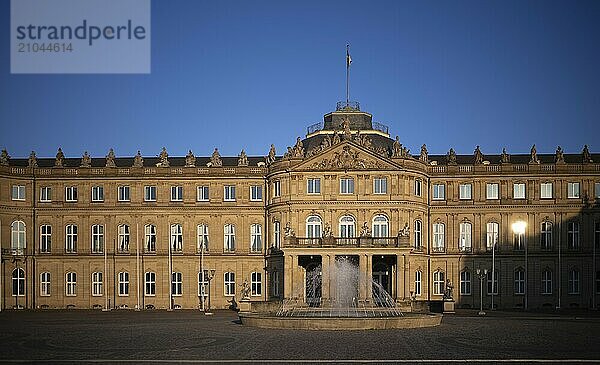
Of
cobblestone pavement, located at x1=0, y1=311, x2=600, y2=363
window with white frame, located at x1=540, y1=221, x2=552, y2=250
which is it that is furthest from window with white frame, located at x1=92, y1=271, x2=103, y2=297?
window with white frame, located at x1=540, y1=221, x2=552, y2=250

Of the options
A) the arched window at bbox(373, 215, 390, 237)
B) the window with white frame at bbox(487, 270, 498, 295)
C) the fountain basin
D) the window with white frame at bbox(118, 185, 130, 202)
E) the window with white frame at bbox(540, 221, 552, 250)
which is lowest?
the window with white frame at bbox(487, 270, 498, 295)

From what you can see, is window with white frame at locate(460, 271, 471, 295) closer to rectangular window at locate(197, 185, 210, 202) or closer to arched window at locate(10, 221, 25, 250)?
rectangular window at locate(197, 185, 210, 202)

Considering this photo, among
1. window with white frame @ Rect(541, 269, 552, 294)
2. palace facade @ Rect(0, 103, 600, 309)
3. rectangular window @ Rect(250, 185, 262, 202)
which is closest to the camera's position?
palace facade @ Rect(0, 103, 600, 309)

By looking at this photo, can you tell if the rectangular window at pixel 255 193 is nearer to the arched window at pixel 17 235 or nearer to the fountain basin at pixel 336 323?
the arched window at pixel 17 235

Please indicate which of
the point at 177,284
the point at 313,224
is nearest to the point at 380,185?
the point at 313,224

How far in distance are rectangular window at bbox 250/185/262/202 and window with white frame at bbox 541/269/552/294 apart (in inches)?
1125

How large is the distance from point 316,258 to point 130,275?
1985cm

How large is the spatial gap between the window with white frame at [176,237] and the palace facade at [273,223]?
7.9 inches

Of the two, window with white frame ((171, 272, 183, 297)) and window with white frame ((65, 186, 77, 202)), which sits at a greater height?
window with white frame ((65, 186, 77, 202))

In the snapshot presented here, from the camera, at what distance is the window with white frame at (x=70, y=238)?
334 feet

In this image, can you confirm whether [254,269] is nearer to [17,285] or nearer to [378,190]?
[378,190]

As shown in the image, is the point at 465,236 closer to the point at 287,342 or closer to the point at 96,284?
the point at 96,284

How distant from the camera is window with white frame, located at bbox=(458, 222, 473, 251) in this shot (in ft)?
329

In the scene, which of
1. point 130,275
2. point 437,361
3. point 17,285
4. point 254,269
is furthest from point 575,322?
point 17,285
